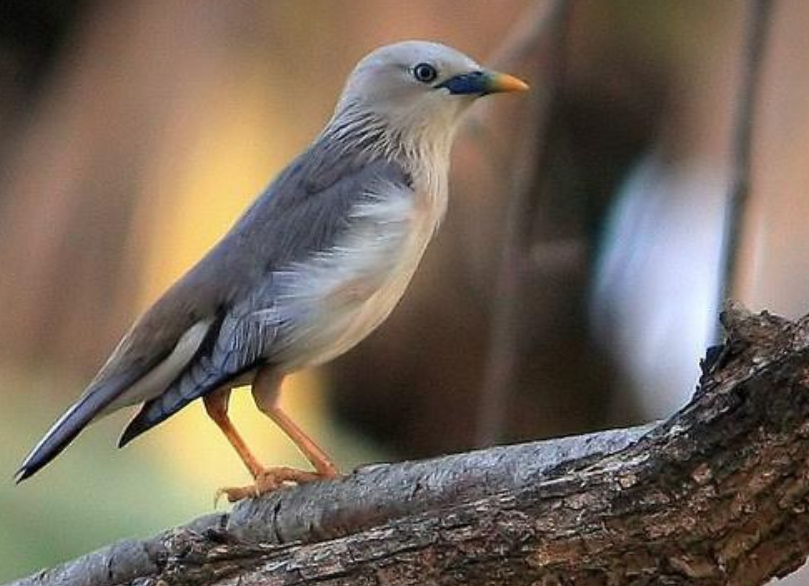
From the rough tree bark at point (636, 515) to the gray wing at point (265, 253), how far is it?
1.56 feet

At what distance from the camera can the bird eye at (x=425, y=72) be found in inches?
110

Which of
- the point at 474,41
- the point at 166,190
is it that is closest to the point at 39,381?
the point at 166,190

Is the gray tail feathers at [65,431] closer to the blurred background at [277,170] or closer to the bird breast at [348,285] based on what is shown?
the bird breast at [348,285]

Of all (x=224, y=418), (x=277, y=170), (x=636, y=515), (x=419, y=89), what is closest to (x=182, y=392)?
(x=224, y=418)

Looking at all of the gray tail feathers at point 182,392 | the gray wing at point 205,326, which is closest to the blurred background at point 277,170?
the gray wing at point 205,326

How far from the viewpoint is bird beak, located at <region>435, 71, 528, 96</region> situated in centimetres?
270

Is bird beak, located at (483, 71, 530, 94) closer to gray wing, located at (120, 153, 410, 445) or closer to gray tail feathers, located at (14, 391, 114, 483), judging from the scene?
gray wing, located at (120, 153, 410, 445)

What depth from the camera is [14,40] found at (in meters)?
4.55

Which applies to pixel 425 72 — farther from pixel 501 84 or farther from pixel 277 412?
pixel 277 412

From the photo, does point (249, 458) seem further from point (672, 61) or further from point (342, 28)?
point (672, 61)

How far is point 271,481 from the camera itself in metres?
2.47

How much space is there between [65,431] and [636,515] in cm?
96

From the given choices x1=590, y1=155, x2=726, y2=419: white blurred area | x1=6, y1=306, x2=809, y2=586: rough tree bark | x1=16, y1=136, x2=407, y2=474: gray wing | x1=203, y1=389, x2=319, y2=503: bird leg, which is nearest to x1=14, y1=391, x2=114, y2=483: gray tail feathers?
x1=16, y1=136, x2=407, y2=474: gray wing

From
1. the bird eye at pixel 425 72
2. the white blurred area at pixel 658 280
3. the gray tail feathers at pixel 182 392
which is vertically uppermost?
the bird eye at pixel 425 72
